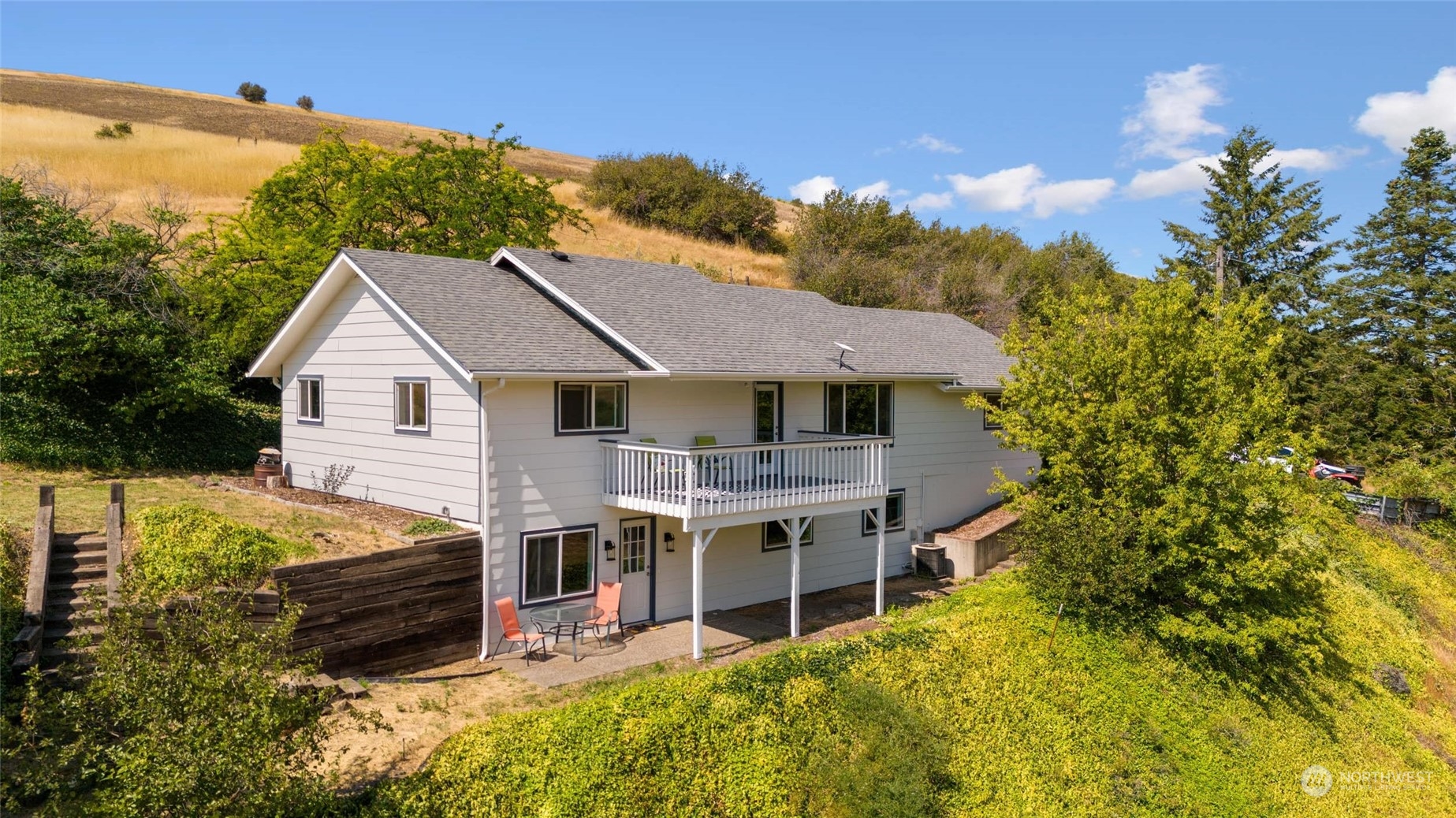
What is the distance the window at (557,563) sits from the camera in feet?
48.3

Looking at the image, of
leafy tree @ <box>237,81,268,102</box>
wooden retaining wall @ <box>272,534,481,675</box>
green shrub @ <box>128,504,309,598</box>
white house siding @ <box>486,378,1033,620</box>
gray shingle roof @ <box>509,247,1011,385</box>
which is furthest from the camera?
leafy tree @ <box>237,81,268,102</box>

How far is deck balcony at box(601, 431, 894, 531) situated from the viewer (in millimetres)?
14625

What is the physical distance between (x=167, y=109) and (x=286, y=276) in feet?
168

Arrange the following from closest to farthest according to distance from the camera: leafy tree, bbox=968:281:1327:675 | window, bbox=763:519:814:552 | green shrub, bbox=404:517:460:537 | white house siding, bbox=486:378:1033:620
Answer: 1. green shrub, bbox=404:517:460:537
2. white house siding, bbox=486:378:1033:620
3. leafy tree, bbox=968:281:1327:675
4. window, bbox=763:519:814:552

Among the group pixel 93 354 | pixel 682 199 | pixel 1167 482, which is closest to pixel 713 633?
pixel 1167 482

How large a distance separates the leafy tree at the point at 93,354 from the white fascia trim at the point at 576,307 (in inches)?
339

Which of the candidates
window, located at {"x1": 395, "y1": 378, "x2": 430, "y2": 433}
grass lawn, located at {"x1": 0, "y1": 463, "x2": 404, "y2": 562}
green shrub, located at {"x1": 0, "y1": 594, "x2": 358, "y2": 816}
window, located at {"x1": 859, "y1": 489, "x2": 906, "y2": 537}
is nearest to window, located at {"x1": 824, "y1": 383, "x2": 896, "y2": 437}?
window, located at {"x1": 859, "y1": 489, "x2": 906, "y2": 537}

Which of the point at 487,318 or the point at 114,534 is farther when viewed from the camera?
the point at 487,318

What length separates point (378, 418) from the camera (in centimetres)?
1684

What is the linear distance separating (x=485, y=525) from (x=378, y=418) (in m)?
4.41

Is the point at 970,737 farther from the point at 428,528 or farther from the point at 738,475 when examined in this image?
the point at 428,528

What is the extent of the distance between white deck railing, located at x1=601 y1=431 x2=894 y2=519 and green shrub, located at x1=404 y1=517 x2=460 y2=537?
9.06 feet

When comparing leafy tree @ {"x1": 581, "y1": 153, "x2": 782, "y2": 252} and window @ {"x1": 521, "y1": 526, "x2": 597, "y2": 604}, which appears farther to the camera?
leafy tree @ {"x1": 581, "y1": 153, "x2": 782, "y2": 252}

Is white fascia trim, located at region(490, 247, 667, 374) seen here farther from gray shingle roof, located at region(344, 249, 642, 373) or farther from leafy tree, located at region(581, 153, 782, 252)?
leafy tree, located at region(581, 153, 782, 252)
